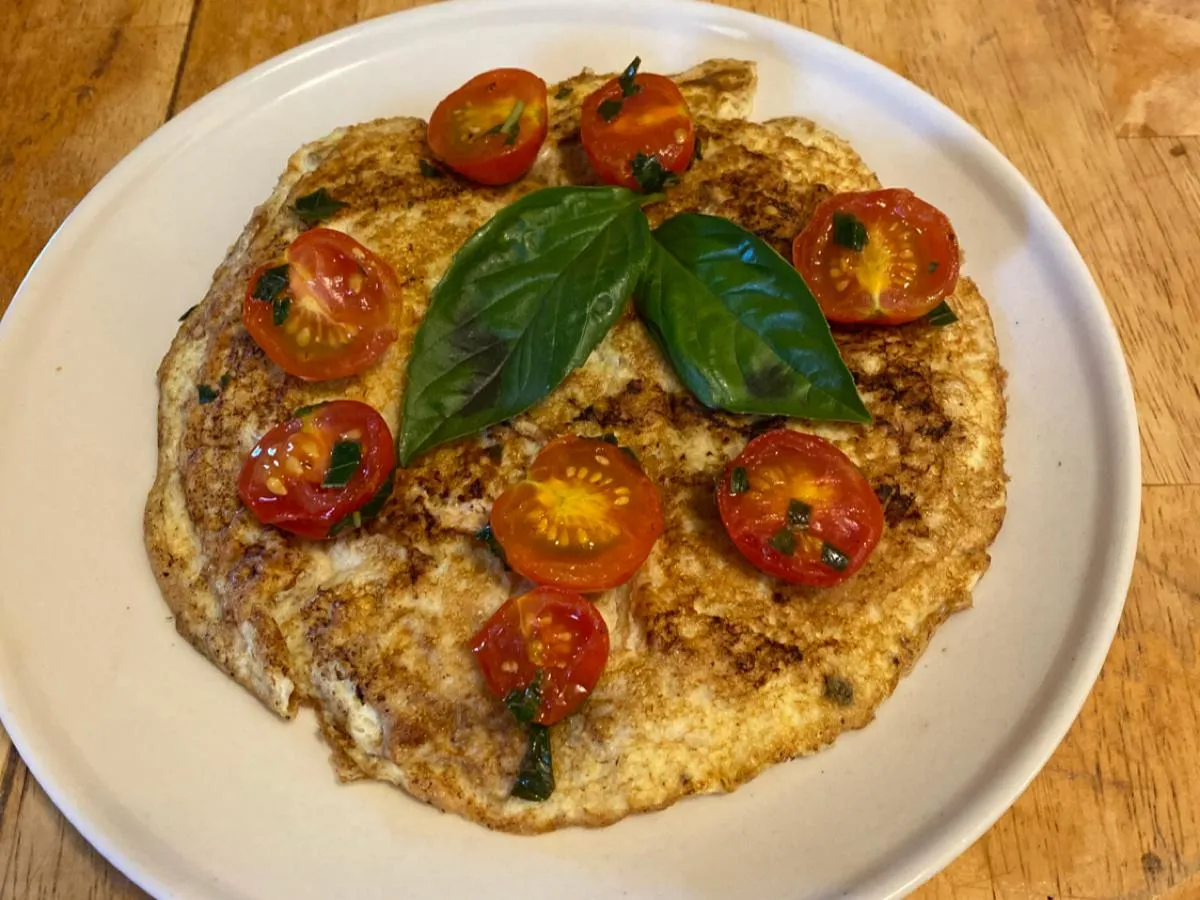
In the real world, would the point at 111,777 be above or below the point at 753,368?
below

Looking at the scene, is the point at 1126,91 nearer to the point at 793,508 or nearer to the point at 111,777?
the point at 793,508

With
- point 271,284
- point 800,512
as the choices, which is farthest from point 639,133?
point 800,512

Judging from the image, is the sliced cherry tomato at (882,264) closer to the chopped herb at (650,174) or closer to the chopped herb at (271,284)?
the chopped herb at (650,174)

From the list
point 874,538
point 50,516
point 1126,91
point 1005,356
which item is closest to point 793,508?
point 874,538

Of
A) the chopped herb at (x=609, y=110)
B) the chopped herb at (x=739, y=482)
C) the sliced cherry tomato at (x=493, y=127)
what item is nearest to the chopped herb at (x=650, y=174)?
the chopped herb at (x=609, y=110)

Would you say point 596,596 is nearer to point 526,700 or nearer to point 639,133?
point 526,700

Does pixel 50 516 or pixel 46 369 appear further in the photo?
pixel 46 369
